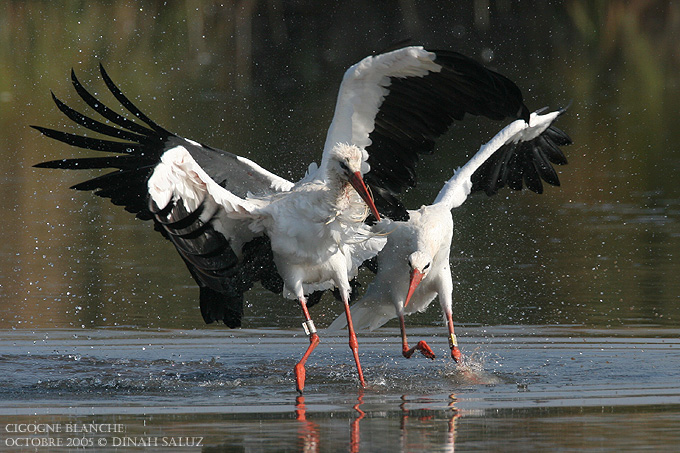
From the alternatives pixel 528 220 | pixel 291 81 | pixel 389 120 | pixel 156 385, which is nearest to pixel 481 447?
pixel 156 385

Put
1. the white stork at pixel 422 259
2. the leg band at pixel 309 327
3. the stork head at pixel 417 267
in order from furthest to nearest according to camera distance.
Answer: the white stork at pixel 422 259, the stork head at pixel 417 267, the leg band at pixel 309 327

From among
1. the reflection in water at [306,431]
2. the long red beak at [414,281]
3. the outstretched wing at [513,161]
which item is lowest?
the reflection in water at [306,431]

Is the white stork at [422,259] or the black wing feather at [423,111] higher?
the black wing feather at [423,111]

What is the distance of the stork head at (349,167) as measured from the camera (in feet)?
28.0

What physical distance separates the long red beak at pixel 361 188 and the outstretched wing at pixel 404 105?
1.05ft

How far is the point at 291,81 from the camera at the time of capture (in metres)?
25.8

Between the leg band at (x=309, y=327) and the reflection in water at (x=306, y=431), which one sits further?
the leg band at (x=309, y=327)

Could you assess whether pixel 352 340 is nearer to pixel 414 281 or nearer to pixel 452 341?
pixel 414 281

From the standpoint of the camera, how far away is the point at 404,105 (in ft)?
29.5

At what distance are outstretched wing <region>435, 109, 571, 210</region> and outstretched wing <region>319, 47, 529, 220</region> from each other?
0.51 m

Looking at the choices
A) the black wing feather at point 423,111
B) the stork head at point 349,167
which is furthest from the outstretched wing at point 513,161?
Answer: the stork head at point 349,167

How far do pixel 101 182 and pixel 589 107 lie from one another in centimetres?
1502

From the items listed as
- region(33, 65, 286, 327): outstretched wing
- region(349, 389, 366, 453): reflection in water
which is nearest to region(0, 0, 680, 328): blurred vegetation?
region(33, 65, 286, 327): outstretched wing

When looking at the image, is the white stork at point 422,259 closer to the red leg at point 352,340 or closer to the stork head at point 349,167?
the red leg at point 352,340
